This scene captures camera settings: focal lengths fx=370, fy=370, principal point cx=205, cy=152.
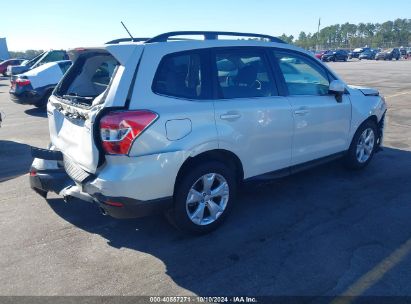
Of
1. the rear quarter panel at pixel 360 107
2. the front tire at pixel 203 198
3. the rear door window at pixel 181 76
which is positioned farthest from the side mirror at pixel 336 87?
the rear door window at pixel 181 76

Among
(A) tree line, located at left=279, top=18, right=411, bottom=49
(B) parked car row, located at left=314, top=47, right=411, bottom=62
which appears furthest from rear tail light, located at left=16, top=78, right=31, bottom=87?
(A) tree line, located at left=279, top=18, right=411, bottom=49

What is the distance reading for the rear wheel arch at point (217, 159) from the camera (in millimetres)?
3479

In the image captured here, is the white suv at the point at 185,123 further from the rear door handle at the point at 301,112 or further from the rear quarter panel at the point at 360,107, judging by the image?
the rear quarter panel at the point at 360,107

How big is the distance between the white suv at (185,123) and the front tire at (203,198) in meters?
0.01

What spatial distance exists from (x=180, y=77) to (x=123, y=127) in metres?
0.76

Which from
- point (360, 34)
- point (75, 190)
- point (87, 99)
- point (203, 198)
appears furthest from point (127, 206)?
point (360, 34)

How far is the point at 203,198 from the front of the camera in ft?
12.0

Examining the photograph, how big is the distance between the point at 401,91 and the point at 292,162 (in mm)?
13170

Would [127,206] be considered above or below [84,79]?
below

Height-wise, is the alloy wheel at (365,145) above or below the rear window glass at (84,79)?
below

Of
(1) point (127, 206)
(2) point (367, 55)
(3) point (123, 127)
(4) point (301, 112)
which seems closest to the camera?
(3) point (123, 127)

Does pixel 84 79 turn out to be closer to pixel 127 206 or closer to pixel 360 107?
pixel 127 206

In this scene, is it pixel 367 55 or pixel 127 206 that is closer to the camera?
pixel 127 206

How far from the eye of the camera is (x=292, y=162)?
14.6 feet
